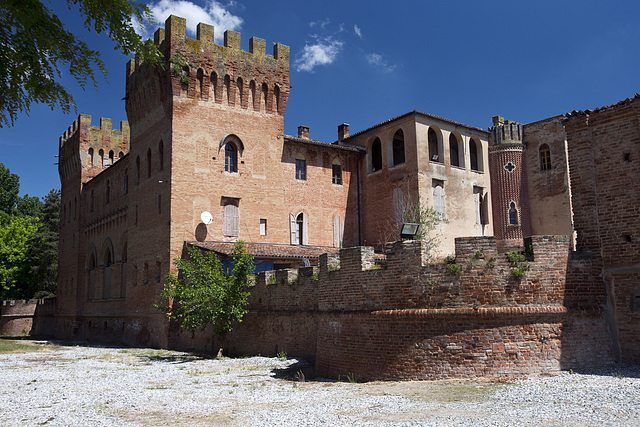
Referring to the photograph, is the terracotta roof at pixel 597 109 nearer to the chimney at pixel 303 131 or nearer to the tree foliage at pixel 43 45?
the tree foliage at pixel 43 45

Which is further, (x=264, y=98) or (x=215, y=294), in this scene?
(x=264, y=98)

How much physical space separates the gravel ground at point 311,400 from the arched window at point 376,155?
17.8 metres

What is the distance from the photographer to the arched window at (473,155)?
31.3m

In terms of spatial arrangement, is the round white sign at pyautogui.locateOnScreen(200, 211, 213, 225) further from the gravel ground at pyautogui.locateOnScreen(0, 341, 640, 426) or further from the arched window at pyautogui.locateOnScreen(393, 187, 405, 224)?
the gravel ground at pyautogui.locateOnScreen(0, 341, 640, 426)

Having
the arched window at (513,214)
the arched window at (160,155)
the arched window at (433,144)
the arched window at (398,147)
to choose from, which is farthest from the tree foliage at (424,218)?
the arched window at (160,155)

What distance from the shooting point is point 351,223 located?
30.9 metres

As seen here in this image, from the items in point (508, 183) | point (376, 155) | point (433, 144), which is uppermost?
point (433, 144)

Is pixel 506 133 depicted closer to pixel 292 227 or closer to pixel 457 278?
pixel 292 227

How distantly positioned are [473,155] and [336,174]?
24.8ft

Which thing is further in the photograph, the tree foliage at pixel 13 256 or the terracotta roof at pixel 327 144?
the tree foliage at pixel 13 256

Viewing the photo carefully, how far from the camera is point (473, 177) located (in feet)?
101

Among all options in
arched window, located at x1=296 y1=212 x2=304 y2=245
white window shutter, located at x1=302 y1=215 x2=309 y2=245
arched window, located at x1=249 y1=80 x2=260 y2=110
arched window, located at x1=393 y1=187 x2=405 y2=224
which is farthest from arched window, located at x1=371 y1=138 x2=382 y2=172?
arched window, located at x1=249 y1=80 x2=260 y2=110

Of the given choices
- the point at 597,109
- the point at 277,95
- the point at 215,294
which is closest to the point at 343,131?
the point at 277,95

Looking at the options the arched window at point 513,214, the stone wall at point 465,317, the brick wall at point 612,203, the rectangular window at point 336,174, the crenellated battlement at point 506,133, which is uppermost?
the crenellated battlement at point 506,133
